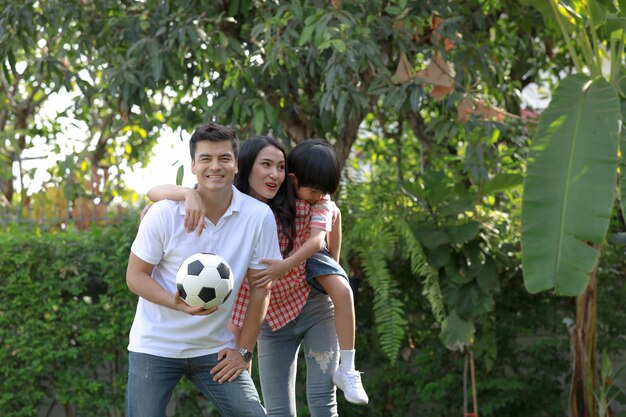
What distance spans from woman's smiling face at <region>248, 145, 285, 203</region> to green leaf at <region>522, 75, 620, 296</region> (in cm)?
149

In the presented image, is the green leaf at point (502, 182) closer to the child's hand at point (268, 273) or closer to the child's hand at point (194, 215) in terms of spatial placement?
the child's hand at point (268, 273)

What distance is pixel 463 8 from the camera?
8.03 m

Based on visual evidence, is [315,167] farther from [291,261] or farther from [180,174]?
[180,174]

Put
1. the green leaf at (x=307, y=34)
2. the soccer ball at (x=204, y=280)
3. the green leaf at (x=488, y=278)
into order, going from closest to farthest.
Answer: the soccer ball at (x=204, y=280) → the green leaf at (x=307, y=34) → the green leaf at (x=488, y=278)

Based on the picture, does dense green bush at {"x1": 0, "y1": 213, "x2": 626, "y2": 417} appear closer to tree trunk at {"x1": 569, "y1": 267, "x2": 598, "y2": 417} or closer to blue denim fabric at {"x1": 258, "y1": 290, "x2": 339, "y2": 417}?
tree trunk at {"x1": 569, "y1": 267, "x2": 598, "y2": 417}

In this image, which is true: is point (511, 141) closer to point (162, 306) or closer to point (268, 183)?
point (268, 183)

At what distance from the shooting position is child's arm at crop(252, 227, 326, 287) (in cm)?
434

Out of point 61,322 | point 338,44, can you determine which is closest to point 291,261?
point 338,44

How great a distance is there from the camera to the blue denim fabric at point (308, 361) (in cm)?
488

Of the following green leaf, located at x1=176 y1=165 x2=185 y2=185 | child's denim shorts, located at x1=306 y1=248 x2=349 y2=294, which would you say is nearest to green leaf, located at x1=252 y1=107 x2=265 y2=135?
green leaf, located at x1=176 y1=165 x2=185 y2=185

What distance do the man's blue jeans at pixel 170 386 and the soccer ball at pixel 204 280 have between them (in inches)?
13.3

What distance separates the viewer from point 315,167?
4750 mm

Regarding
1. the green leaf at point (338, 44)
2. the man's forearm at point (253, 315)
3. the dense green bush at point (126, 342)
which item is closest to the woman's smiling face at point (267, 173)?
the man's forearm at point (253, 315)

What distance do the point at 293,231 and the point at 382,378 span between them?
3297 mm
